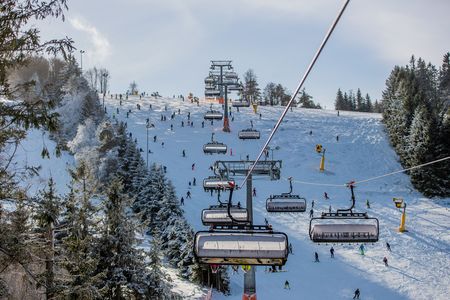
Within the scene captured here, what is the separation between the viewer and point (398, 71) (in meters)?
71.8

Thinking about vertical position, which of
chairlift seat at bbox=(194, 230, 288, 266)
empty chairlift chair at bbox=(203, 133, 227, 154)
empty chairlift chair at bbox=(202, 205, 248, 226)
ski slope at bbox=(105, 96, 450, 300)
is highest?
empty chairlift chair at bbox=(203, 133, 227, 154)

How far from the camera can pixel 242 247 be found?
321 inches

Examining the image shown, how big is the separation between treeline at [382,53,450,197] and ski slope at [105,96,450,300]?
1.78 metres

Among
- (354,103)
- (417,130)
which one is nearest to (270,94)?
(354,103)

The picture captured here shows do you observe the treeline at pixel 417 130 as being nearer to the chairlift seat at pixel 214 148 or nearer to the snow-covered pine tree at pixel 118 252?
the chairlift seat at pixel 214 148

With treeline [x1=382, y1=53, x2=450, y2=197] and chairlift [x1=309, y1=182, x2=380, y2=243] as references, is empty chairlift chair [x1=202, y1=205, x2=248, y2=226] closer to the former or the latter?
chairlift [x1=309, y1=182, x2=380, y2=243]

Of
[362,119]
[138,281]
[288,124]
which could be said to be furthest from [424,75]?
[138,281]

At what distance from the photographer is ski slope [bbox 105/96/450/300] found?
3055 centimetres

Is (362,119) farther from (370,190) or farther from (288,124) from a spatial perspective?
(370,190)

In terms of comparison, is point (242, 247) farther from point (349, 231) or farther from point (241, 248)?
point (349, 231)

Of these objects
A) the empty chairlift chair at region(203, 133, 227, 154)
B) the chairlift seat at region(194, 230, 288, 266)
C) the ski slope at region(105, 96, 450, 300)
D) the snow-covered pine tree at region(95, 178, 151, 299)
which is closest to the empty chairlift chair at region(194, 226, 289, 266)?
the chairlift seat at region(194, 230, 288, 266)

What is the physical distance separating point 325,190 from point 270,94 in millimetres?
77961

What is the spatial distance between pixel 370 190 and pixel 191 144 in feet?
77.3

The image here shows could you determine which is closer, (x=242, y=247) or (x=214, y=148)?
(x=242, y=247)
